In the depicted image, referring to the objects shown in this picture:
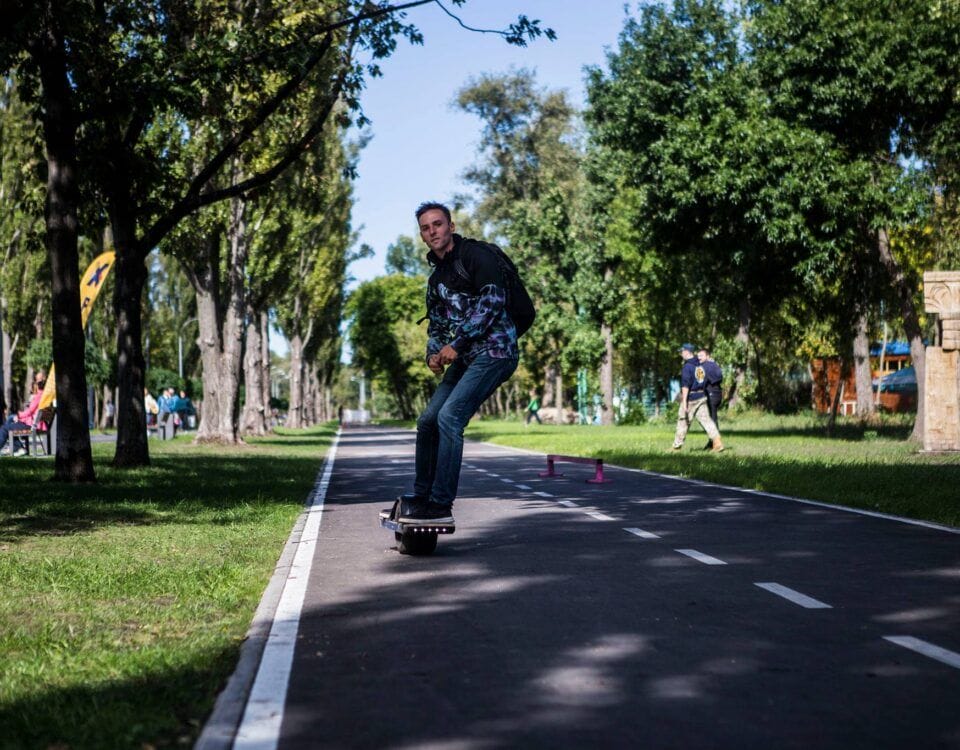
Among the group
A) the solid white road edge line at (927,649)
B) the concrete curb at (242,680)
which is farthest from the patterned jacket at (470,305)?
the solid white road edge line at (927,649)

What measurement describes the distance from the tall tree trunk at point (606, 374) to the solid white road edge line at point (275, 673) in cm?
4314

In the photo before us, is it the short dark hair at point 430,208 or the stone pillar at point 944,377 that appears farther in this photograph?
the stone pillar at point 944,377

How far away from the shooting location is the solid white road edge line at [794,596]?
6.43m

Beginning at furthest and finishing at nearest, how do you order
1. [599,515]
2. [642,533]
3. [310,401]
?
[310,401]
[599,515]
[642,533]

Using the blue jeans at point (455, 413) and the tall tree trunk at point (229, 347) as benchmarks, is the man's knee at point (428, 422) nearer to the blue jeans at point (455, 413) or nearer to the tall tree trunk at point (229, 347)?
the blue jeans at point (455, 413)

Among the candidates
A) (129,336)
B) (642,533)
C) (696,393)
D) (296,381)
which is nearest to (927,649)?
(642,533)

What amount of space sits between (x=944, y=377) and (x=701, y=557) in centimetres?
1427

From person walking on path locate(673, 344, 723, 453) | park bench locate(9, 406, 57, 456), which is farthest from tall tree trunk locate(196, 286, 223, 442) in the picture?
person walking on path locate(673, 344, 723, 453)

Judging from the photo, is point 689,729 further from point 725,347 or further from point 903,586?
point 725,347

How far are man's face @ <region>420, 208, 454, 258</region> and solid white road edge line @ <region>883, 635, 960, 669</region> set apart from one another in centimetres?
395

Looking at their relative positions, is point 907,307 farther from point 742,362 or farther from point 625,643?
point 625,643

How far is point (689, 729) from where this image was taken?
414 cm

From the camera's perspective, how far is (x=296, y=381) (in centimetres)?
6366

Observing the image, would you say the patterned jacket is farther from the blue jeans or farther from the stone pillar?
the stone pillar
